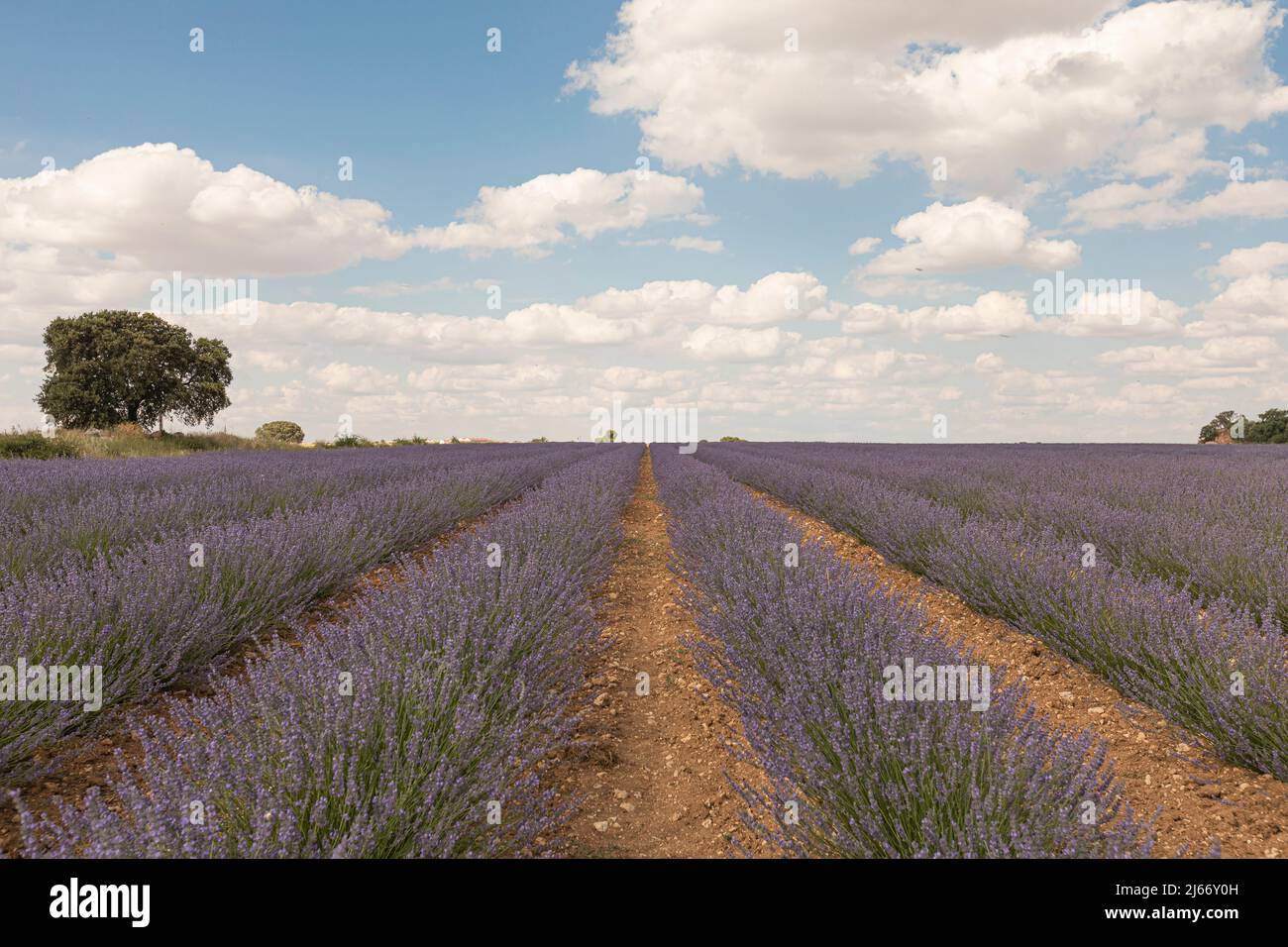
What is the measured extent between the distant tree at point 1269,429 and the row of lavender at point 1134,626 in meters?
36.4

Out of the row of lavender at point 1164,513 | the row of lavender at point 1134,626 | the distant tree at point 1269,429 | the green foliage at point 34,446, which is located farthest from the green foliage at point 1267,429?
the green foliage at point 34,446

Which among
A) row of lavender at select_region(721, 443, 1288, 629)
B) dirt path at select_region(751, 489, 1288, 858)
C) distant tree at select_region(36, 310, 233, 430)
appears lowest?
dirt path at select_region(751, 489, 1288, 858)

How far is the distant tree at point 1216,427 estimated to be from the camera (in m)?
36.1

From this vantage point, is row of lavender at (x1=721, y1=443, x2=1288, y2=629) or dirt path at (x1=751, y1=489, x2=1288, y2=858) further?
row of lavender at (x1=721, y1=443, x2=1288, y2=629)

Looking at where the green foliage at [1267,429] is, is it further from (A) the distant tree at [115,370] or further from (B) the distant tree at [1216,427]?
(A) the distant tree at [115,370]

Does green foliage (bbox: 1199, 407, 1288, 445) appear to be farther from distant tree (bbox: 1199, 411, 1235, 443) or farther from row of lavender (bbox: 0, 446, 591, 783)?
row of lavender (bbox: 0, 446, 591, 783)

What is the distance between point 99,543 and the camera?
4.04m

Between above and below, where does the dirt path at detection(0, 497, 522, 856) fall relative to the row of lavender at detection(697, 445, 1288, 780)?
below

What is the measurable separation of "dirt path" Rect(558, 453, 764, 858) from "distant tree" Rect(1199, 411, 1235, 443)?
1734 inches

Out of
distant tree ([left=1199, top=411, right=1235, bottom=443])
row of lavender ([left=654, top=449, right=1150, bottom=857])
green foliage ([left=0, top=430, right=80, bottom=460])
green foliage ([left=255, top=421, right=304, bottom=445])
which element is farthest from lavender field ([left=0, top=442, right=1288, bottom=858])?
distant tree ([left=1199, top=411, right=1235, bottom=443])

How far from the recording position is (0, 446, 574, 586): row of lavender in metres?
3.83

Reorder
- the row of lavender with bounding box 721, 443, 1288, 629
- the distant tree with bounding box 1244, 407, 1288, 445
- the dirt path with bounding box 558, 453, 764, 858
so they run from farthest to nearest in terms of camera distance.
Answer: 1. the distant tree with bounding box 1244, 407, 1288, 445
2. the row of lavender with bounding box 721, 443, 1288, 629
3. the dirt path with bounding box 558, 453, 764, 858

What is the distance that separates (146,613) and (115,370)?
25.7m
